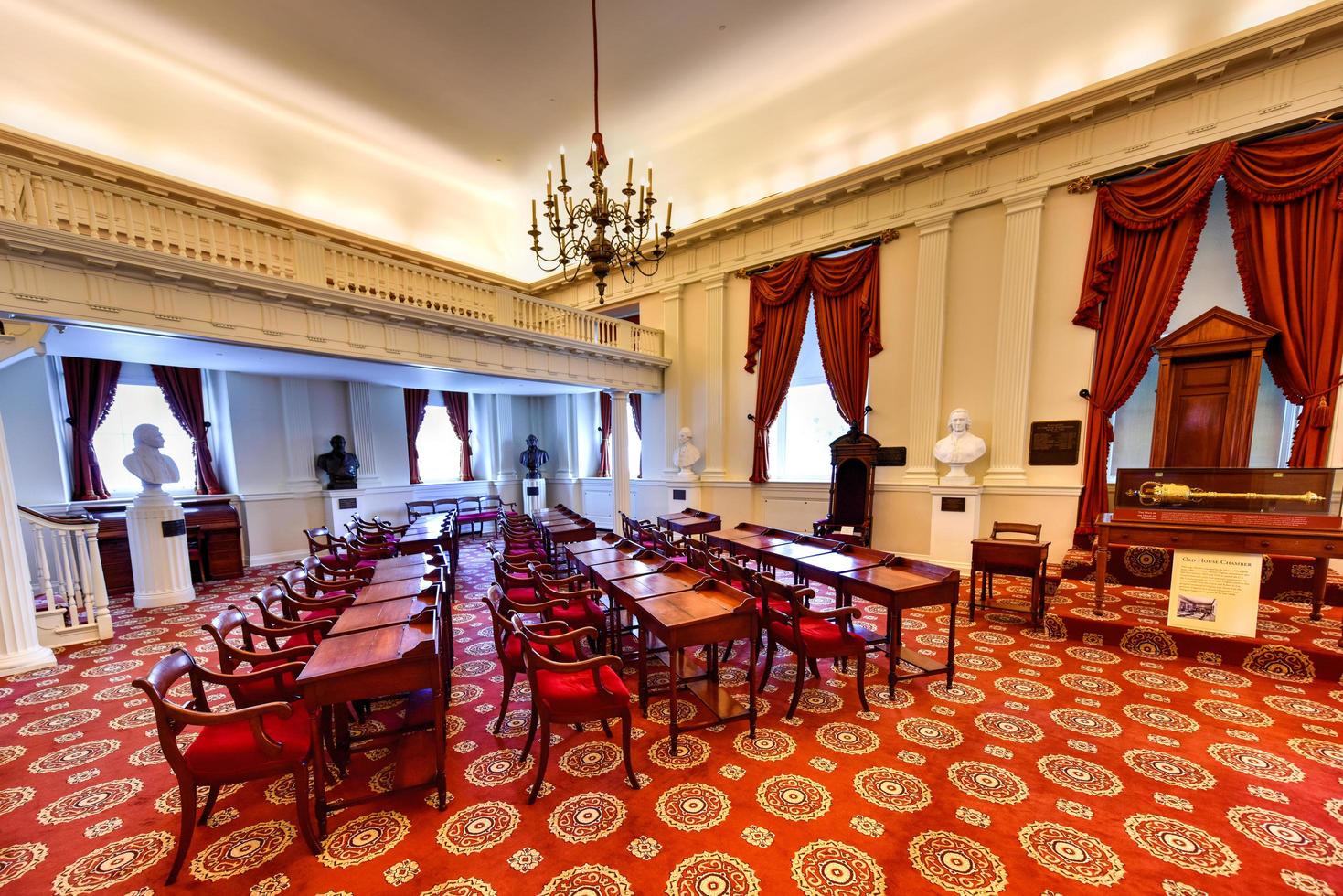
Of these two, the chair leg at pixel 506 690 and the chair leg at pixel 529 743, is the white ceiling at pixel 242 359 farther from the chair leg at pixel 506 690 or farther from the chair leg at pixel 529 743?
the chair leg at pixel 529 743

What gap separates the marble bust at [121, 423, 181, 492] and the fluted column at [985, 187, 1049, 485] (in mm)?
10689

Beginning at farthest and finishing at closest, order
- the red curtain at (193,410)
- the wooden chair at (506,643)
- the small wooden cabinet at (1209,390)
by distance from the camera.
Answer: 1. the red curtain at (193,410)
2. the small wooden cabinet at (1209,390)
3. the wooden chair at (506,643)

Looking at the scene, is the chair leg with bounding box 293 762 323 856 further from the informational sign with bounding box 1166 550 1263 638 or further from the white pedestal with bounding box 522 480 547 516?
the white pedestal with bounding box 522 480 547 516

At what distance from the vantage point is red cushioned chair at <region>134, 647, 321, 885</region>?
179cm

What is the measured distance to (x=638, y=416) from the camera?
412 inches

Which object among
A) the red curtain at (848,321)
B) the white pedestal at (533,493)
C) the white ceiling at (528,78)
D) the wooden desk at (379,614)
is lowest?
the white pedestal at (533,493)

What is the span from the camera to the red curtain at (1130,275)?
496 centimetres

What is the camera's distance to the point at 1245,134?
475 centimetres

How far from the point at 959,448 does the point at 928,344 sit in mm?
1582

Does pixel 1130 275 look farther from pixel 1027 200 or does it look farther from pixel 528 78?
pixel 528 78

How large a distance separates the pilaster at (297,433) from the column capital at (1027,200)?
11.4 metres

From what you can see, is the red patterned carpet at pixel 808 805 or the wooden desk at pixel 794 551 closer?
the red patterned carpet at pixel 808 805

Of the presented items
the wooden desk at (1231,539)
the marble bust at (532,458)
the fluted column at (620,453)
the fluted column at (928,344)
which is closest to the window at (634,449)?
the fluted column at (620,453)

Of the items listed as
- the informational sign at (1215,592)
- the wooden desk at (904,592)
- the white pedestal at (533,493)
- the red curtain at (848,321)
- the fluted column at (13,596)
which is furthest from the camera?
the white pedestal at (533,493)
